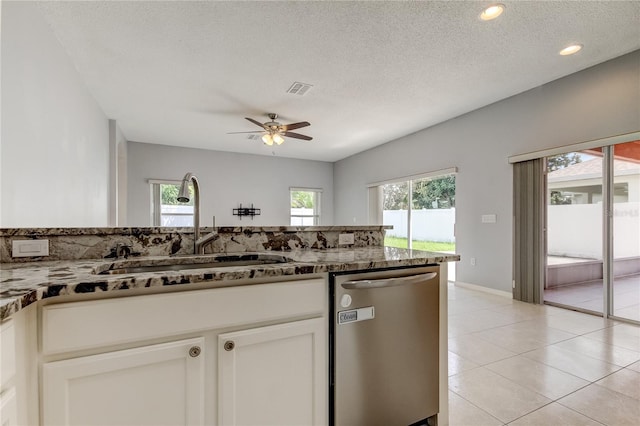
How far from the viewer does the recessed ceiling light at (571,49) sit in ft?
9.12

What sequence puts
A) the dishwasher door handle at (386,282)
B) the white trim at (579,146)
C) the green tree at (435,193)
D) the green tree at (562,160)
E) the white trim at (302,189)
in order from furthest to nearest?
the white trim at (302,189) → the green tree at (435,193) → the green tree at (562,160) → the white trim at (579,146) → the dishwasher door handle at (386,282)

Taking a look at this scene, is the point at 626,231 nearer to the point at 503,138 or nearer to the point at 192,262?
the point at 503,138

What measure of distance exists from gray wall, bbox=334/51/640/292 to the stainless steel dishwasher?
3184 millimetres

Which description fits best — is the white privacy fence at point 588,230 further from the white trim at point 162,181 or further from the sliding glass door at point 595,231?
the white trim at point 162,181

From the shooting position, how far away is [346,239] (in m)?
1.97

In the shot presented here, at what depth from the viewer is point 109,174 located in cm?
454

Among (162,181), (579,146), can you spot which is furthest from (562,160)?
(162,181)

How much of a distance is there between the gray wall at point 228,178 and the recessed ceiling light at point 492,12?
5.71 metres

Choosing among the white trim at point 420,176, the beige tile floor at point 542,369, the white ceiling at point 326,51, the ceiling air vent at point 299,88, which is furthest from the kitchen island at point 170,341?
the white trim at point 420,176

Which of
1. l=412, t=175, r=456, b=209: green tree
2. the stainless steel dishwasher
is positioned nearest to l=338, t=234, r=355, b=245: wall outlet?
the stainless steel dishwasher

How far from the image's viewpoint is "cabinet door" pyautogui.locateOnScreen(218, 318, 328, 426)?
3.32 feet

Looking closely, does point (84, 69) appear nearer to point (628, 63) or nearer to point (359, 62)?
point (359, 62)

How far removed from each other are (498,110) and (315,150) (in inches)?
151

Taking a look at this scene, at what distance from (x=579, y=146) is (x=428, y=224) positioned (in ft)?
8.60
